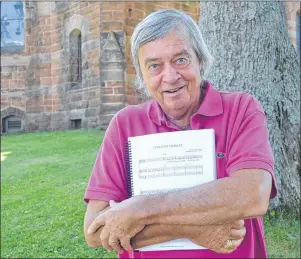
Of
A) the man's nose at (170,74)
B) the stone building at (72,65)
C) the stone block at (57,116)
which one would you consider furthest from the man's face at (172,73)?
the stone block at (57,116)

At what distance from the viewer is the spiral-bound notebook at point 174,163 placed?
187 centimetres

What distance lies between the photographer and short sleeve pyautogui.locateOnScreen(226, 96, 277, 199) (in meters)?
1.84

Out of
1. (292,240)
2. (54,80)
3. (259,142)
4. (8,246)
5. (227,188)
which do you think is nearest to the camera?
(227,188)

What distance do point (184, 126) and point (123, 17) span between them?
12419mm

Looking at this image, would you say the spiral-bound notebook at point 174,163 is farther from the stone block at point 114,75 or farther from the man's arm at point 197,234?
the stone block at point 114,75

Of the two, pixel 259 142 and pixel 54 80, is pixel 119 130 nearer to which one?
pixel 259 142

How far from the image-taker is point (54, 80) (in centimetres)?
1650

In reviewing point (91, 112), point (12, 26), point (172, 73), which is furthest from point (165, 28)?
point (12, 26)

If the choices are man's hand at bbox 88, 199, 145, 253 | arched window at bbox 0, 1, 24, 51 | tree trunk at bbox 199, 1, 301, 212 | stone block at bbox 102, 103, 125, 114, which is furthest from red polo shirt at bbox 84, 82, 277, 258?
arched window at bbox 0, 1, 24, 51

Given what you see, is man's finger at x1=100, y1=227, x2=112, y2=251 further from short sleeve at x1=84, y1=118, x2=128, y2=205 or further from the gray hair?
the gray hair

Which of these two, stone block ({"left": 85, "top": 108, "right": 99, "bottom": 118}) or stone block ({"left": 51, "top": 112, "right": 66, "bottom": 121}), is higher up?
stone block ({"left": 85, "top": 108, "right": 99, "bottom": 118})

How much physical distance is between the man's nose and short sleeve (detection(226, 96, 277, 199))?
0.95 feet

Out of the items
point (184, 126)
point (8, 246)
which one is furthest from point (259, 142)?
point (8, 246)

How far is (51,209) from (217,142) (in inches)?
184
